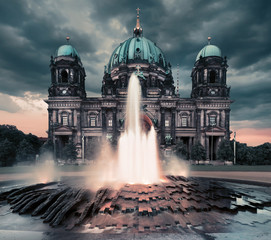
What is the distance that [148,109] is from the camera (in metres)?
45.3

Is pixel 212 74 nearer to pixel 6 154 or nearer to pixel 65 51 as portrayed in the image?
pixel 65 51

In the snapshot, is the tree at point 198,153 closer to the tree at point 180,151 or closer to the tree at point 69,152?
the tree at point 180,151

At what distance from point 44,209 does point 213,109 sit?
147ft

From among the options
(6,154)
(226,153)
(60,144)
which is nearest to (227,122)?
(226,153)

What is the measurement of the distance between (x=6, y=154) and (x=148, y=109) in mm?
33978

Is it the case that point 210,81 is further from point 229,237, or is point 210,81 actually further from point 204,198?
point 229,237

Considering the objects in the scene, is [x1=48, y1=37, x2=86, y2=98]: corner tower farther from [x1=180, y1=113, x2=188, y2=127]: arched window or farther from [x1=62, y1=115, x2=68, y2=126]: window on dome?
[x1=180, y1=113, x2=188, y2=127]: arched window

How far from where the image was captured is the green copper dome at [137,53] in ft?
177

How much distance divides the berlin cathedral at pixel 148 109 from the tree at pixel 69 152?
106 inches

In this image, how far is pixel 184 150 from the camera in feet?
129

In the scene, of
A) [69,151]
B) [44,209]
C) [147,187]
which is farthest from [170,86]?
[44,209]

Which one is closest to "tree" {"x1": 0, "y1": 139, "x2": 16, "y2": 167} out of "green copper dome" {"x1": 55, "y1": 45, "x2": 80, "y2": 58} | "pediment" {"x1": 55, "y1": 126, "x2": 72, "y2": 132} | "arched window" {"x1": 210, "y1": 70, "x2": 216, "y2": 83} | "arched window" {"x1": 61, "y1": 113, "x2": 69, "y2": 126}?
"pediment" {"x1": 55, "y1": 126, "x2": 72, "y2": 132}

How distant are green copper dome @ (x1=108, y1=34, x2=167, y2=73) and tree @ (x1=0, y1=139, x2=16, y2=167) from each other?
34.0 m

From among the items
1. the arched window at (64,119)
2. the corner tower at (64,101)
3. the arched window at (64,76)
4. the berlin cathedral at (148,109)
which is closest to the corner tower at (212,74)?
the berlin cathedral at (148,109)
